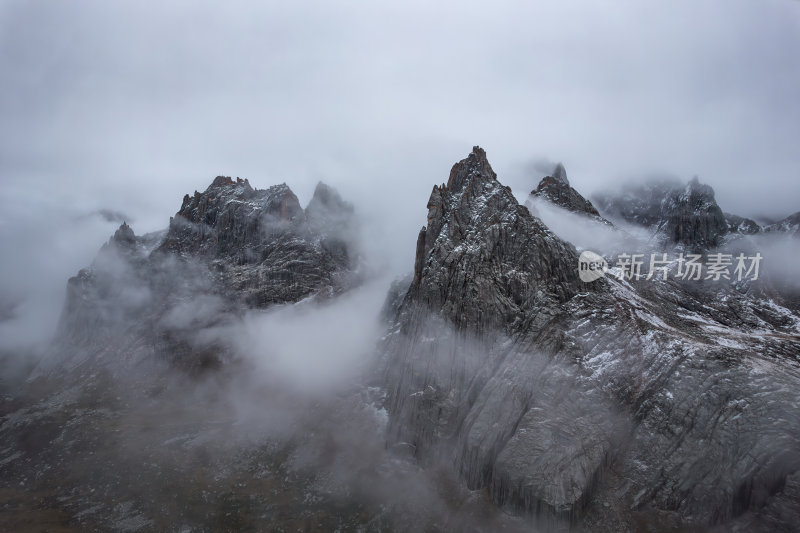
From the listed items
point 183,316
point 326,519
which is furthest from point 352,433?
point 183,316

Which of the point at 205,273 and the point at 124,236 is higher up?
the point at 124,236

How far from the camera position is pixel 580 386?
60062 mm

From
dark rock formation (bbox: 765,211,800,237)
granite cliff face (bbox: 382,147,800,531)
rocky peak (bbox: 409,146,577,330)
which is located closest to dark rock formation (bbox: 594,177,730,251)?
dark rock formation (bbox: 765,211,800,237)

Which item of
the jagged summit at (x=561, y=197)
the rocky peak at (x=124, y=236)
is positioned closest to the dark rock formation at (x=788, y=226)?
the jagged summit at (x=561, y=197)

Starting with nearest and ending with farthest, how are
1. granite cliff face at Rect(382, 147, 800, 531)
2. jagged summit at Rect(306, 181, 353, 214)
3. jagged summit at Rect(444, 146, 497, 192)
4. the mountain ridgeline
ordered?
granite cliff face at Rect(382, 147, 800, 531), the mountain ridgeline, jagged summit at Rect(444, 146, 497, 192), jagged summit at Rect(306, 181, 353, 214)

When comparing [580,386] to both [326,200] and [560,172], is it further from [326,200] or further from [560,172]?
[326,200]

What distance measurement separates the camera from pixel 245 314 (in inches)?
5655

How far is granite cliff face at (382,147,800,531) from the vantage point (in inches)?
1907

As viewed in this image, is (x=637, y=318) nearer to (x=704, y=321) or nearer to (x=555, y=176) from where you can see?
(x=704, y=321)

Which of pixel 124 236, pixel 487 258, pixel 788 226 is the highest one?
pixel 788 226

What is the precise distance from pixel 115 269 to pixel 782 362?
220261mm

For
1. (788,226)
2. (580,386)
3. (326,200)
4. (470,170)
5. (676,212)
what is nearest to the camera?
(580,386)

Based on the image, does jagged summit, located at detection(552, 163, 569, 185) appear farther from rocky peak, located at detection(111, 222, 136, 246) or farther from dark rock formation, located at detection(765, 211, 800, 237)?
rocky peak, located at detection(111, 222, 136, 246)

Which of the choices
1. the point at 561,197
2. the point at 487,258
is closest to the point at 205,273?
the point at 487,258
